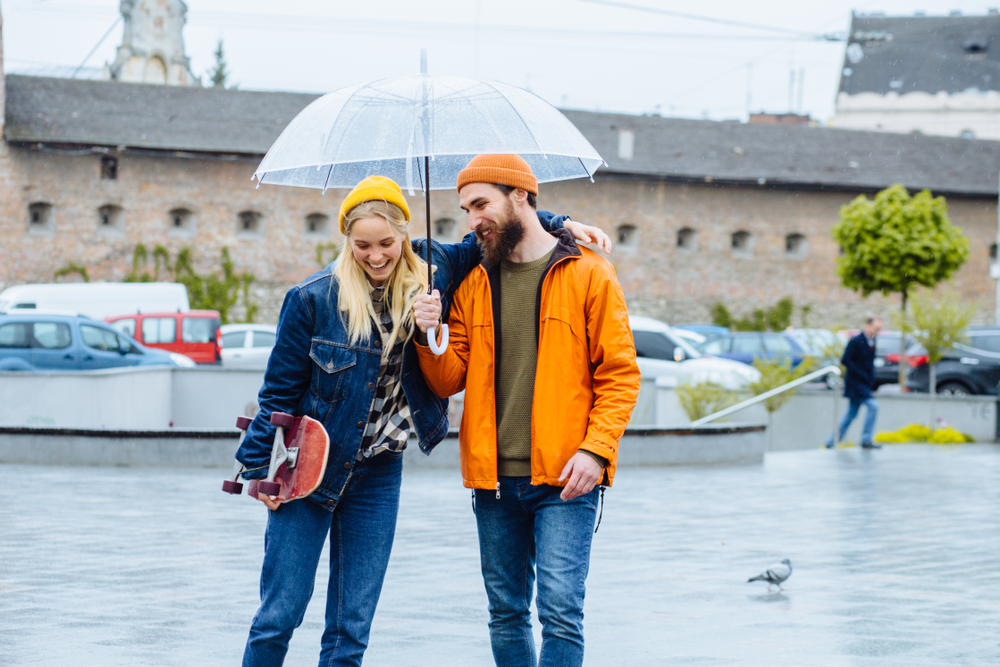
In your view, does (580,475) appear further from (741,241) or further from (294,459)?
(741,241)

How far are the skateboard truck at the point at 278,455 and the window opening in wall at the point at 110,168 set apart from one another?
33.2m

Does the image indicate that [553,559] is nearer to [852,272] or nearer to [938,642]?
[938,642]

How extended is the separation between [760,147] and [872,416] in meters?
26.7

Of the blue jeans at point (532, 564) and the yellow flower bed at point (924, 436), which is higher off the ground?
the blue jeans at point (532, 564)

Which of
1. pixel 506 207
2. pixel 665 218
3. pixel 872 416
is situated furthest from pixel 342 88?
pixel 665 218

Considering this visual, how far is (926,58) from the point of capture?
2277 inches

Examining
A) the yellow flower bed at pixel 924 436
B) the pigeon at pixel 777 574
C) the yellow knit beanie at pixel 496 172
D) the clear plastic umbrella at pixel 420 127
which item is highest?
the clear plastic umbrella at pixel 420 127

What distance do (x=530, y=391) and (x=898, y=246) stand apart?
91.5 feet

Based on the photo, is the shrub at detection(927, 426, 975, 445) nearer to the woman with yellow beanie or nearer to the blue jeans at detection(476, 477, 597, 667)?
the blue jeans at detection(476, 477, 597, 667)

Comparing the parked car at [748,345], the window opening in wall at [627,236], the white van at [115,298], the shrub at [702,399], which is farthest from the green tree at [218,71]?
the shrub at [702,399]

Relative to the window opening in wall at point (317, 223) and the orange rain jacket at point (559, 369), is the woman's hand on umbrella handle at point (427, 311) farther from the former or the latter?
the window opening in wall at point (317, 223)

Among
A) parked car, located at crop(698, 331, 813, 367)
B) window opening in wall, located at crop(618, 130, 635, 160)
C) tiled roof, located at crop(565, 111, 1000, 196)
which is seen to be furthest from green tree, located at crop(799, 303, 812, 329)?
parked car, located at crop(698, 331, 813, 367)

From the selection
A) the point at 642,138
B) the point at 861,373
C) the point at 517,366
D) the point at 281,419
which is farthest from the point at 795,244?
the point at 281,419

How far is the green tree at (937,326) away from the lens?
16156 mm
